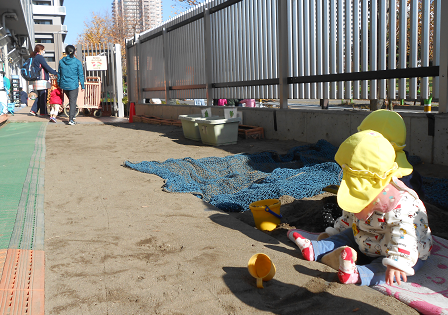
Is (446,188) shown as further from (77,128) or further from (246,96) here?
(77,128)

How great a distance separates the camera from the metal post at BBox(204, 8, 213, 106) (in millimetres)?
10766

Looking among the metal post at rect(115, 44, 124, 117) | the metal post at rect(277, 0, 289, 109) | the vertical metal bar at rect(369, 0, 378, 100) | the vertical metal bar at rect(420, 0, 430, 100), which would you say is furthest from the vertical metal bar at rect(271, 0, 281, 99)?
the metal post at rect(115, 44, 124, 117)

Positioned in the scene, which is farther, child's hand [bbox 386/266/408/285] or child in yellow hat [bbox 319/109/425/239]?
child in yellow hat [bbox 319/109/425/239]

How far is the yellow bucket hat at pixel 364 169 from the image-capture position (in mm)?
2322

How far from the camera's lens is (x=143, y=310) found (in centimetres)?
213

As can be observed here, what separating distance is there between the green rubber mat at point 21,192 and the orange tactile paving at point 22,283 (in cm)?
21

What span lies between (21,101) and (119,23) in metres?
40.4

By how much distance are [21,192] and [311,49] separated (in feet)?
17.4

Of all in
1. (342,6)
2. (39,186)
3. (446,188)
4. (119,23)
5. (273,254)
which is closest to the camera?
(273,254)

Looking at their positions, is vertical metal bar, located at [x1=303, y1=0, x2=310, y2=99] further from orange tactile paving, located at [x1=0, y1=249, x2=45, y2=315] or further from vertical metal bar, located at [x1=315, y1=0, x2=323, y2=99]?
orange tactile paving, located at [x1=0, y1=249, x2=45, y2=315]

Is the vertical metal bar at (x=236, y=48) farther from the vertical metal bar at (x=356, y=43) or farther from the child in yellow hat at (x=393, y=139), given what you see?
the child in yellow hat at (x=393, y=139)

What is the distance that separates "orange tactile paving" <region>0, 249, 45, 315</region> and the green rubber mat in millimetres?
214

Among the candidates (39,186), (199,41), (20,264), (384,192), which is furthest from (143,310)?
(199,41)

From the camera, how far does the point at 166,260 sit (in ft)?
9.09
